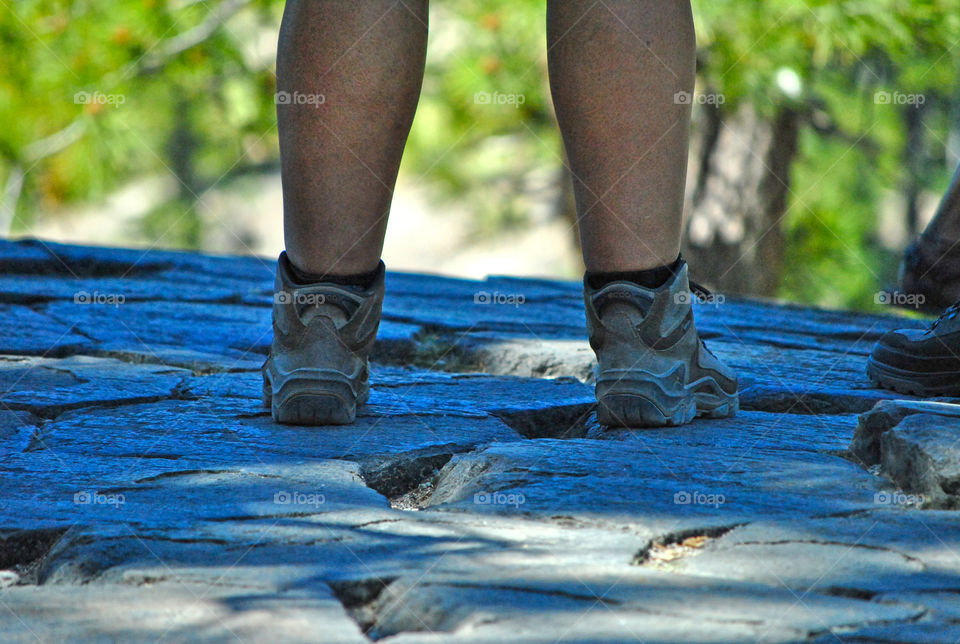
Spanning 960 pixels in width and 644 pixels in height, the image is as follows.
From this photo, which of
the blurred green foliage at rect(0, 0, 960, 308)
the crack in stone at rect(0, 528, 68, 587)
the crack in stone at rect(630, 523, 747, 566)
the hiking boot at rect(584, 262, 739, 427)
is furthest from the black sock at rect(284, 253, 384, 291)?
the blurred green foliage at rect(0, 0, 960, 308)

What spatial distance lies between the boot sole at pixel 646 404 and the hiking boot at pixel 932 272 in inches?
35.1

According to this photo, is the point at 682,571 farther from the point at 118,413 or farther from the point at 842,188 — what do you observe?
the point at 842,188

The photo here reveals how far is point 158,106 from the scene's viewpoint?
7695mm

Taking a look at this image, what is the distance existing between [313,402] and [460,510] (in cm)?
45

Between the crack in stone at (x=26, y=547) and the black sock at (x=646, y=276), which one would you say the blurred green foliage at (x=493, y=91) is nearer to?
the black sock at (x=646, y=276)

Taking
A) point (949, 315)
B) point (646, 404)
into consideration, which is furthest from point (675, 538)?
point (949, 315)

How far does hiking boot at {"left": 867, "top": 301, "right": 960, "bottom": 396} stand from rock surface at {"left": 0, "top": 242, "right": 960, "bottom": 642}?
0.19 ft

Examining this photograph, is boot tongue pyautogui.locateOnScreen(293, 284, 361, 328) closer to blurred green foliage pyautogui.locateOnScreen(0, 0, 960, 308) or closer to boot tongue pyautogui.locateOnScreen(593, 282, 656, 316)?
boot tongue pyautogui.locateOnScreen(593, 282, 656, 316)

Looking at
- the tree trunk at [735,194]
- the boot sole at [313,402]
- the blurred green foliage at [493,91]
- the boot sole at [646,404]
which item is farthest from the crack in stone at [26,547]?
the tree trunk at [735,194]

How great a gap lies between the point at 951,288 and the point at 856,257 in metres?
5.14

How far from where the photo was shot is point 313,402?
1.64 metres

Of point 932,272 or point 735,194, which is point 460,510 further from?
point 735,194

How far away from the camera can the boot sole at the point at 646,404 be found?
5.34 ft

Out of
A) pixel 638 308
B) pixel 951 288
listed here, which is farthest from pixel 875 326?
pixel 638 308
